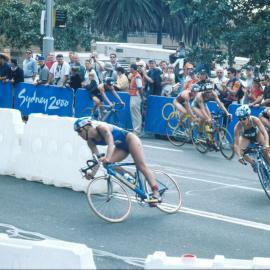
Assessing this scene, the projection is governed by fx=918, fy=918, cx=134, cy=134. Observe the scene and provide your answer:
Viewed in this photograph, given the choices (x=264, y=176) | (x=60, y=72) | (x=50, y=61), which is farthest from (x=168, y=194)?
(x=50, y=61)

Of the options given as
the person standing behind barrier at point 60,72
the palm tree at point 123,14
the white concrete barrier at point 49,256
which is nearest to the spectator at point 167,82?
the person standing behind barrier at point 60,72

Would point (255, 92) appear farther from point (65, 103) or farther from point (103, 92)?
point (65, 103)

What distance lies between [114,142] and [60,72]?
12.2 meters

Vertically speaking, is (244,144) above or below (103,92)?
above

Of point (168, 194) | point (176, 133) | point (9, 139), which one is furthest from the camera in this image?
point (176, 133)

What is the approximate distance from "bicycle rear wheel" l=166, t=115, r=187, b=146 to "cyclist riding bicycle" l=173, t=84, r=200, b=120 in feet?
1.52

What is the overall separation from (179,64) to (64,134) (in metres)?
12.1

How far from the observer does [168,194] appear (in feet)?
41.5

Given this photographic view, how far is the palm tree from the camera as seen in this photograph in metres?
63.6

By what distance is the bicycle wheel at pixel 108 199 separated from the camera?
39.1 feet

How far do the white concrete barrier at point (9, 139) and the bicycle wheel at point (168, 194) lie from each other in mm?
3587

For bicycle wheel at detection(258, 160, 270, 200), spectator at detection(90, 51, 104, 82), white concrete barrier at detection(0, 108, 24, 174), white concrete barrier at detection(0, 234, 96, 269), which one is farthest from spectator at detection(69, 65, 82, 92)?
white concrete barrier at detection(0, 234, 96, 269)

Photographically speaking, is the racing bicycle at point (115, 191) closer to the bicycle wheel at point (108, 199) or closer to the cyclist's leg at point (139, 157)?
the bicycle wheel at point (108, 199)

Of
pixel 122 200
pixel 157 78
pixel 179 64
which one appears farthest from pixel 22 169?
pixel 179 64
